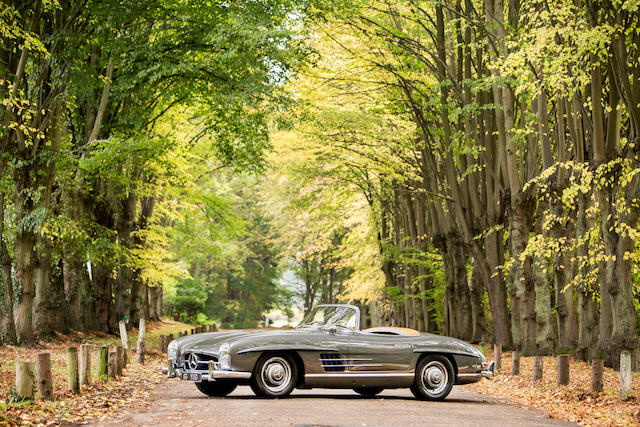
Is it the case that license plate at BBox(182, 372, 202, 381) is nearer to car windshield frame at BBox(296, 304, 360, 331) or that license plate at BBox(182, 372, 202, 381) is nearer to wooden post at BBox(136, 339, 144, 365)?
car windshield frame at BBox(296, 304, 360, 331)

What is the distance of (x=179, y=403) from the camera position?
1141 cm

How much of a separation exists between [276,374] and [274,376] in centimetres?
4

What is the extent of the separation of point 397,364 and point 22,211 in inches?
516

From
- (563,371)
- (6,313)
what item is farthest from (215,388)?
(6,313)

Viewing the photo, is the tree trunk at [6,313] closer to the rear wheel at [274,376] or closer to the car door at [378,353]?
the rear wheel at [274,376]

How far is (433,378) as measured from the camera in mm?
12945

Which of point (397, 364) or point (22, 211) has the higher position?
point (22, 211)

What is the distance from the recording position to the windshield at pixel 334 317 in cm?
1271

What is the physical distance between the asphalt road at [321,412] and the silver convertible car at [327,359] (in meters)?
0.28

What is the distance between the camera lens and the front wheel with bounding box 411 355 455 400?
12.8 meters

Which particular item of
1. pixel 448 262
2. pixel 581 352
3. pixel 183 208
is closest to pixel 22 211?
pixel 581 352

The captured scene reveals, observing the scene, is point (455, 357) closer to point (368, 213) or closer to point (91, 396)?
point (91, 396)

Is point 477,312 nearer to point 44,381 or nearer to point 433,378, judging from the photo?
point 433,378

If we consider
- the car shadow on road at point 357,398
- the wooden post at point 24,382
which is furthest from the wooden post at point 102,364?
the wooden post at point 24,382
